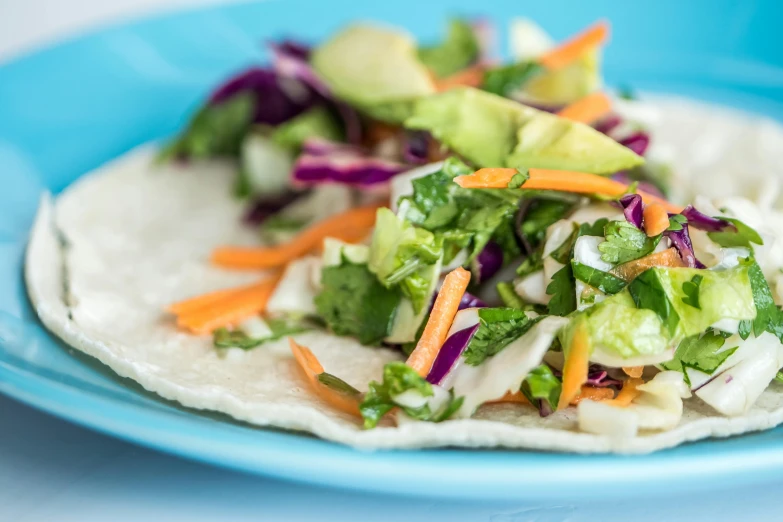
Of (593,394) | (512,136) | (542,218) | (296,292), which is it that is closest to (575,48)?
(512,136)

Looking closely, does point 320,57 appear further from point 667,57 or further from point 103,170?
point 667,57

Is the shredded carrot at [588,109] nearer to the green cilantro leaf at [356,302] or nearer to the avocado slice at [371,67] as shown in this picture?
the avocado slice at [371,67]

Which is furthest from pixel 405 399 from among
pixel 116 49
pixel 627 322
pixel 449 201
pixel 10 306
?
pixel 116 49

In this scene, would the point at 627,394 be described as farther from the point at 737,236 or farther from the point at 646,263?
the point at 737,236

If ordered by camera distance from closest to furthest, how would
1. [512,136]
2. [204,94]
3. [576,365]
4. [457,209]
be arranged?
1. [576,365]
2. [457,209]
3. [512,136]
4. [204,94]

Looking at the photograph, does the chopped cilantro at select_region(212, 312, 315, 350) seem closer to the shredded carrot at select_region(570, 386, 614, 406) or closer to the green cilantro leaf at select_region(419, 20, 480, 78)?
the shredded carrot at select_region(570, 386, 614, 406)

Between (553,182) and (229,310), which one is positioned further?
(229,310)
